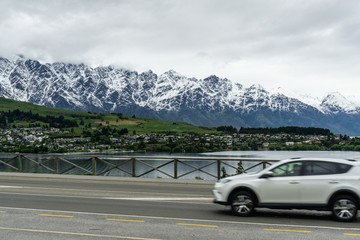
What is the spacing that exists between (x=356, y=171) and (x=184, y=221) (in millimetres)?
5191

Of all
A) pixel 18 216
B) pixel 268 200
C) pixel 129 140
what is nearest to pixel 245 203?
pixel 268 200

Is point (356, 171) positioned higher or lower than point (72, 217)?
higher

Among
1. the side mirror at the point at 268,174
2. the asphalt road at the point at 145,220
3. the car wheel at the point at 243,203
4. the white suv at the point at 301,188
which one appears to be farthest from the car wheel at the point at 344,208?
the car wheel at the point at 243,203

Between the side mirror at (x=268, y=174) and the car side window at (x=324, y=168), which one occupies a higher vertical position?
the car side window at (x=324, y=168)

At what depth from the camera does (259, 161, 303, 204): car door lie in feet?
37.8

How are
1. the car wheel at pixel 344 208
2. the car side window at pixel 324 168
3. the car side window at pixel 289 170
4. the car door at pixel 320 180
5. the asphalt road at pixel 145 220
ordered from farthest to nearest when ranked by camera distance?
the car side window at pixel 289 170 → the car side window at pixel 324 168 → the car door at pixel 320 180 → the car wheel at pixel 344 208 → the asphalt road at pixel 145 220

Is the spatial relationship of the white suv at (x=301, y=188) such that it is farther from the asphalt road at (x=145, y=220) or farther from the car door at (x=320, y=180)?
the asphalt road at (x=145, y=220)

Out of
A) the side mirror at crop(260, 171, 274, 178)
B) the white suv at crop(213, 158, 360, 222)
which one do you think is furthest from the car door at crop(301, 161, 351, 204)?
the side mirror at crop(260, 171, 274, 178)

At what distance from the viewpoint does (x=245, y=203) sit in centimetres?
1191

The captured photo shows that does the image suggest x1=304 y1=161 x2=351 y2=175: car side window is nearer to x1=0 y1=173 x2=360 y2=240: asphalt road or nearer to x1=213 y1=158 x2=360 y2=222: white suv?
x1=213 y1=158 x2=360 y2=222: white suv

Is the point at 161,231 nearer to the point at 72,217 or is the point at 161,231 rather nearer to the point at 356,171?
the point at 72,217

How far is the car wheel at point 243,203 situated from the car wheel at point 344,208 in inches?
92.1

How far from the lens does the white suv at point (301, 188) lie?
36.7 ft

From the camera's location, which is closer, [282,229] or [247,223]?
[282,229]
